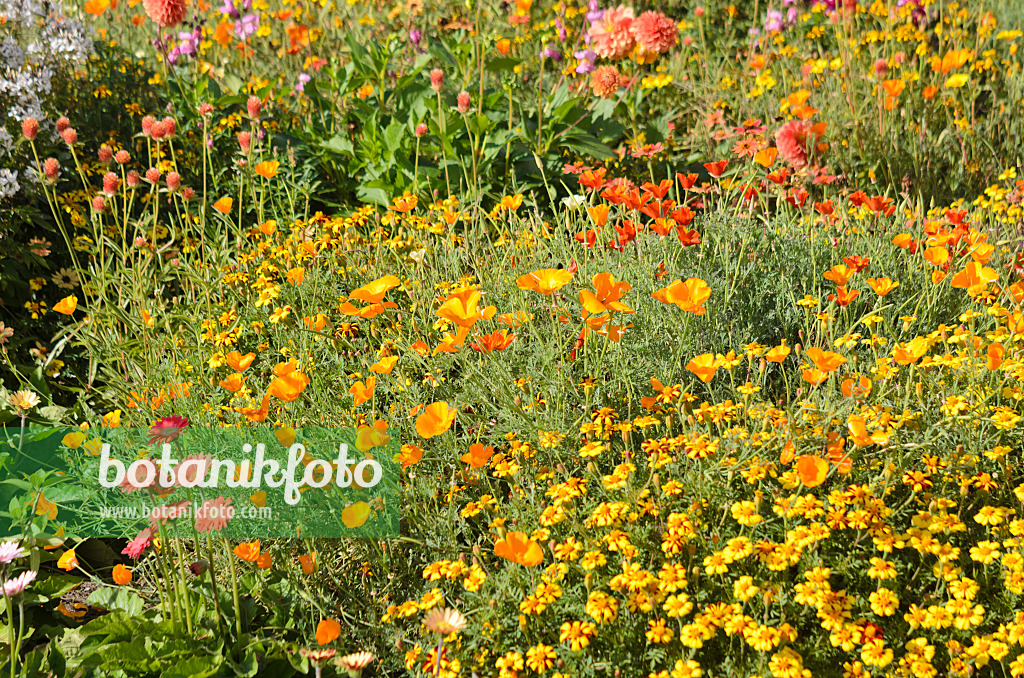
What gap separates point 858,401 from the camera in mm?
1713

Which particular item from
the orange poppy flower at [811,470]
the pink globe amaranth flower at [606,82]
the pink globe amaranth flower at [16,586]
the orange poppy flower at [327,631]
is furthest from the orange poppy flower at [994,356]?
the pink globe amaranth flower at [16,586]

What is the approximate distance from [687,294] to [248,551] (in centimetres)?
101

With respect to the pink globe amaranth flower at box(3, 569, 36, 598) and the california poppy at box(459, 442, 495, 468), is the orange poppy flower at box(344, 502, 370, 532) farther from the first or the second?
the pink globe amaranth flower at box(3, 569, 36, 598)

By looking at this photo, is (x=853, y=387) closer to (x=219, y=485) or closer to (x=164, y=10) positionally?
(x=219, y=485)

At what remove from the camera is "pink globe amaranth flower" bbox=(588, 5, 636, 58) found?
2.97 meters

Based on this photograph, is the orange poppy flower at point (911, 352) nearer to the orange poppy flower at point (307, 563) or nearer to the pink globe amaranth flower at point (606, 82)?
the orange poppy flower at point (307, 563)

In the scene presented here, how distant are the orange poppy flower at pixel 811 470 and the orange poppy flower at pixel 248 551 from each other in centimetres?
106

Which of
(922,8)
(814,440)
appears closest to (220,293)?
(814,440)

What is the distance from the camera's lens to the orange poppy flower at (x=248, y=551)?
1611 millimetres

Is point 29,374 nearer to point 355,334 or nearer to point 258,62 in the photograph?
point 355,334

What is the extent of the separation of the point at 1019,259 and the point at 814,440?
1.14m

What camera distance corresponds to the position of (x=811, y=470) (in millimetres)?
1354

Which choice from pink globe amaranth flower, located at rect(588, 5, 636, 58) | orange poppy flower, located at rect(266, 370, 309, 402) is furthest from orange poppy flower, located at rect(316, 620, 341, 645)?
pink globe amaranth flower, located at rect(588, 5, 636, 58)

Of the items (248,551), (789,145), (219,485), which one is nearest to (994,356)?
(789,145)
